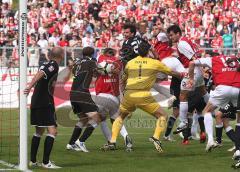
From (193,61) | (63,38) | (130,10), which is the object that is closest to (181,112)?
(193,61)

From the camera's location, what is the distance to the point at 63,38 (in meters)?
31.9

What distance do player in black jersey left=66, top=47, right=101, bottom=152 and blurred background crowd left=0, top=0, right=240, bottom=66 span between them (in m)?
14.0

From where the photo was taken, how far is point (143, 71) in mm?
14938

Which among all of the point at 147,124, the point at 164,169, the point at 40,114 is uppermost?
the point at 40,114

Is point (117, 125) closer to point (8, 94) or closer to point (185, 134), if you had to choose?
point (185, 134)

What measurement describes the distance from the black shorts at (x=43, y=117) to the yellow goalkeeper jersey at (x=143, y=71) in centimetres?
237

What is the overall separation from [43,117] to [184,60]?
5.54m

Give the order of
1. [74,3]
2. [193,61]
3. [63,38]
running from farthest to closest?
[74,3] → [63,38] → [193,61]

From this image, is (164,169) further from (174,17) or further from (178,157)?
(174,17)

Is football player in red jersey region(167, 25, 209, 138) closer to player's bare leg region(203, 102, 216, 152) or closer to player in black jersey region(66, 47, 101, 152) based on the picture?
player's bare leg region(203, 102, 216, 152)

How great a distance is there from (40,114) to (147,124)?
10.6 m

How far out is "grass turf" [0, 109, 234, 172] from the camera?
13.3m

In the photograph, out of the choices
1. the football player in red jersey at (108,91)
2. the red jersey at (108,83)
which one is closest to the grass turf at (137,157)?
the football player in red jersey at (108,91)

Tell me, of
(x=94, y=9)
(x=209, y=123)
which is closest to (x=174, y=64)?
(x=209, y=123)
